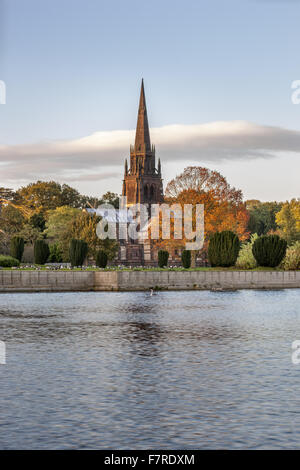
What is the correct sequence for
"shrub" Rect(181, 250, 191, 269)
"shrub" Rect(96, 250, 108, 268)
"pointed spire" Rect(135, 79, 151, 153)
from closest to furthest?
"shrub" Rect(181, 250, 191, 269), "shrub" Rect(96, 250, 108, 268), "pointed spire" Rect(135, 79, 151, 153)

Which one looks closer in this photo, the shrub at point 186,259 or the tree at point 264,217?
the shrub at point 186,259

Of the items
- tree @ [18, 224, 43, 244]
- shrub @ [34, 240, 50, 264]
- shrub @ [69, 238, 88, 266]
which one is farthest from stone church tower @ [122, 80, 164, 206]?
shrub @ [69, 238, 88, 266]

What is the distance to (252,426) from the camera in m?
14.1

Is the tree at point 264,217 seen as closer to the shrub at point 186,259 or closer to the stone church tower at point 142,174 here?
the stone church tower at point 142,174

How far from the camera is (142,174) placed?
527 feet

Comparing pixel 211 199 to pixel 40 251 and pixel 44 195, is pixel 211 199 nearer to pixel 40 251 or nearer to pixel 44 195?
pixel 40 251

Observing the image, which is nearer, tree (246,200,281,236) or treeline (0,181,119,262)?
treeline (0,181,119,262)

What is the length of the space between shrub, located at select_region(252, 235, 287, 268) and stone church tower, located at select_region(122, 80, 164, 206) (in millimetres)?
95328

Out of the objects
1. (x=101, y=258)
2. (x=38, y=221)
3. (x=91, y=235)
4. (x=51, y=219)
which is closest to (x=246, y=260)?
(x=101, y=258)

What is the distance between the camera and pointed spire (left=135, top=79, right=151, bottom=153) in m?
154

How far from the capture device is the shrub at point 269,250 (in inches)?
2447

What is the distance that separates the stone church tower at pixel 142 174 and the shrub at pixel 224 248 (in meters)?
95.6

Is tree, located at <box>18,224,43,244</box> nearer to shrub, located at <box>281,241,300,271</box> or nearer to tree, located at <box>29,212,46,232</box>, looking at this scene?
tree, located at <box>29,212,46,232</box>

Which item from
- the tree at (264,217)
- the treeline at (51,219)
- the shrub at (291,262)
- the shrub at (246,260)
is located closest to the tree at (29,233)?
the treeline at (51,219)
